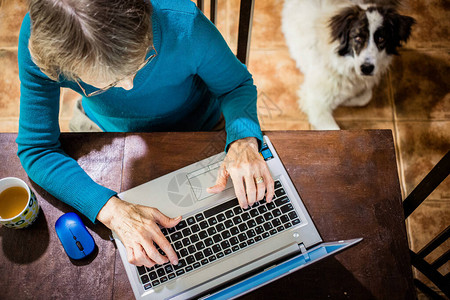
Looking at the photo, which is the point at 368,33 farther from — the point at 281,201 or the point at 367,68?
the point at 281,201

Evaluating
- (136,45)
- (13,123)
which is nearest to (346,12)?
(136,45)

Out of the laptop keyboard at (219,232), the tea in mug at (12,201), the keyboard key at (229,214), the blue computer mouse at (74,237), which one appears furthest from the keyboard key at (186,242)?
the tea in mug at (12,201)

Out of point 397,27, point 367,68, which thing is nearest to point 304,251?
point 367,68

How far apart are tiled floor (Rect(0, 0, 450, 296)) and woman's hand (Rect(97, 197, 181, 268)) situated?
3.32ft

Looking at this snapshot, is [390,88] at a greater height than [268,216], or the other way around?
[268,216]

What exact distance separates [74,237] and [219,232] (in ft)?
1.04

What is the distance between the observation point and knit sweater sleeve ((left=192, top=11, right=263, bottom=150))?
0.83 metres

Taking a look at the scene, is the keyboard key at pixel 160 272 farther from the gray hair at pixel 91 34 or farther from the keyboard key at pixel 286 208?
the gray hair at pixel 91 34

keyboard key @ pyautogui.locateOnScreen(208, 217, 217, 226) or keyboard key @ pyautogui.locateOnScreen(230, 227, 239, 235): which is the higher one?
keyboard key @ pyautogui.locateOnScreen(208, 217, 217, 226)

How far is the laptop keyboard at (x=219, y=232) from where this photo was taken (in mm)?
783

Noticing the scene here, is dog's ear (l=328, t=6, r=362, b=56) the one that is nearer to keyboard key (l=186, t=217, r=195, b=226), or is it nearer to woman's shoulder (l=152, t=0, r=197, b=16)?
woman's shoulder (l=152, t=0, r=197, b=16)

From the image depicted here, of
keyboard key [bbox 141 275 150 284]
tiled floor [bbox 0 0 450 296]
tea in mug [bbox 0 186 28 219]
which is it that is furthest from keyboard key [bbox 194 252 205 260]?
tiled floor [bbox 0 0 450 296]

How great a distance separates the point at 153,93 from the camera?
3.00 ft

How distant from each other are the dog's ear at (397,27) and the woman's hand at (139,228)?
3.82 feet
